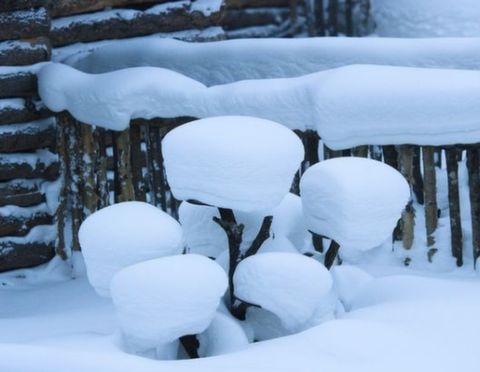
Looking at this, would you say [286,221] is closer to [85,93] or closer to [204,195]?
[204,195]

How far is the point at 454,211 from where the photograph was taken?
4.77 metres

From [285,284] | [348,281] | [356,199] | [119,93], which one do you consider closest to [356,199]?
[356,199]

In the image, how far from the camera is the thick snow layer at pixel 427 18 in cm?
966

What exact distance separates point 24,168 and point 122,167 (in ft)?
2.06

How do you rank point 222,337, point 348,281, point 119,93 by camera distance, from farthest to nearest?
point 119,93 → point 348,281 → point 222,337

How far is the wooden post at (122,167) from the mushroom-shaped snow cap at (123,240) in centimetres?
222

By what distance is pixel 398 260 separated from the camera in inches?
192

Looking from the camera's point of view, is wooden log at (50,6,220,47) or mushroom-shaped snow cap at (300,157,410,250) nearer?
mushroom-shaped snow cap at (300,157,410,250)

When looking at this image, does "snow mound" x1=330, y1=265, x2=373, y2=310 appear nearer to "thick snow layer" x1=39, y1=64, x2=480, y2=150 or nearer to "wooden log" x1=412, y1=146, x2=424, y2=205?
"thick snow layer" x1=39, y1=64, x2=480, y2=150

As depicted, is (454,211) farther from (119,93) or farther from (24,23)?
(24,23)

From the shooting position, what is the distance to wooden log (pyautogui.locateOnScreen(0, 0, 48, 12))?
5770 millimetres

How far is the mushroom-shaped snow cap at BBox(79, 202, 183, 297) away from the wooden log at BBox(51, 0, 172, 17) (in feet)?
10.6

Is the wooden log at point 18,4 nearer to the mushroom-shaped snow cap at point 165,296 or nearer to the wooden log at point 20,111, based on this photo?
the wooden log at point 20,111

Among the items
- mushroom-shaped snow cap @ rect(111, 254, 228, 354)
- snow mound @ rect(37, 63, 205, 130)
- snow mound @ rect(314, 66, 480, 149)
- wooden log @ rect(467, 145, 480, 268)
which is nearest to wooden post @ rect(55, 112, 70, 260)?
snow mound @ rect(37, 63, 205, 130)
